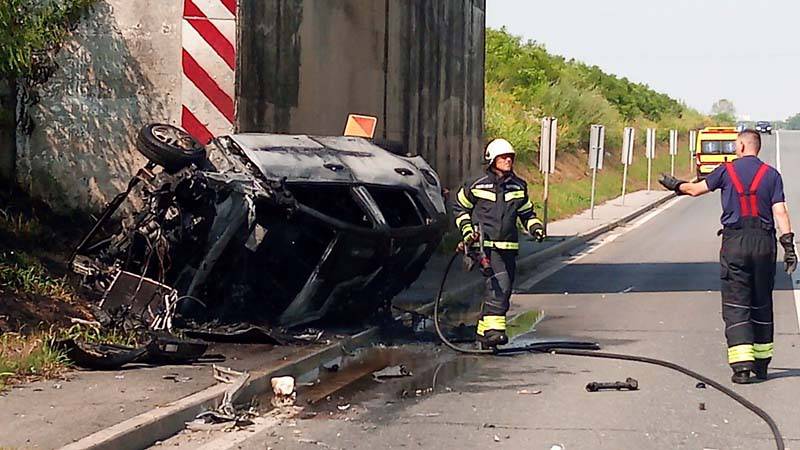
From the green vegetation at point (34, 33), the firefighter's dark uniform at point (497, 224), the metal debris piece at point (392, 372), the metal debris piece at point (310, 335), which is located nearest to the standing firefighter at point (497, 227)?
the firefighter's dark uniform at point (497, 224)

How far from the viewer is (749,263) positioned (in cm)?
909

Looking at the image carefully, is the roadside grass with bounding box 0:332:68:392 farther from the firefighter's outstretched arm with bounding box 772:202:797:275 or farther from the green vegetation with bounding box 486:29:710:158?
the green vegetation with bounding box 486:29:710:158

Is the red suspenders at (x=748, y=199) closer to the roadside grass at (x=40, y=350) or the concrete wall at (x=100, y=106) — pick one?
the roadside grass at (x=40, y=350)

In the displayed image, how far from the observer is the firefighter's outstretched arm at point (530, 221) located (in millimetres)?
10156

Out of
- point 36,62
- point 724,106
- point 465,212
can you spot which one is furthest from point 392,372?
point 724,106

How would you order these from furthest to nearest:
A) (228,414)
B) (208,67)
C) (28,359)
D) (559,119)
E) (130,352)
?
(559,119) < (208,67) < (130,352) < (28,359) < (228,414)

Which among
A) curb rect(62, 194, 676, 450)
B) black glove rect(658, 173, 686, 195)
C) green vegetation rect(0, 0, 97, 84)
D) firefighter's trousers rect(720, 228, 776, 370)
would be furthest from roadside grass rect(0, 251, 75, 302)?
firefighter's trousers rect(720, 228, 776, 370)

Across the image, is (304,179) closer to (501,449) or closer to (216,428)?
(216,428)

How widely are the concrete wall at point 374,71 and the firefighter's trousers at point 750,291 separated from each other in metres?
5.07

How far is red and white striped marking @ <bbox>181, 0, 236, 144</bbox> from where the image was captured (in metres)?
11.5

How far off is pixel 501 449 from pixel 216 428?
5.81 feet

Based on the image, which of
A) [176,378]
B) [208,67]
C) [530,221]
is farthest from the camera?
[208,67]

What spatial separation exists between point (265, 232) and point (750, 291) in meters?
3.95

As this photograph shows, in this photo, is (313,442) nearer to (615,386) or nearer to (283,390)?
(283,390)
